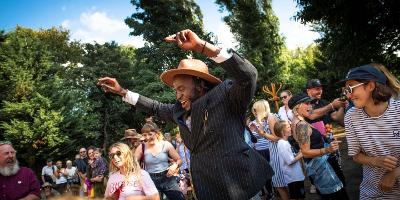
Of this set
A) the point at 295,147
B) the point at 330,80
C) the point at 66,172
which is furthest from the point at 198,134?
the point at 330,80

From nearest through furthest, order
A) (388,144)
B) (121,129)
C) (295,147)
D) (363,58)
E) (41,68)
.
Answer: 1. (388,144)
2. (295,147)
3. (363,58)
4. (41,68)
5. (121,129)

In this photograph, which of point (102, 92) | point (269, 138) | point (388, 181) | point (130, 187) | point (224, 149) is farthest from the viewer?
point (102, 92)

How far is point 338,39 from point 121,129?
1978 cm

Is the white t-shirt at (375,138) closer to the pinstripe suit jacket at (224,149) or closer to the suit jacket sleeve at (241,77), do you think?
the pinstripe suit jacket at (224,149)

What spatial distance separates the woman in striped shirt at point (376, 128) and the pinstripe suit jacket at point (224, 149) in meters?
0.84

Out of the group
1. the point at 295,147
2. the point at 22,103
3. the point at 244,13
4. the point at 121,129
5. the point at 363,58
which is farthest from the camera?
the point at 244,13

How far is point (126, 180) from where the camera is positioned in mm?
4738

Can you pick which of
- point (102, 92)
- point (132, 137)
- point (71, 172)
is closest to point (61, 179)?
point (71, 172)

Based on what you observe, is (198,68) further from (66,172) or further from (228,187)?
(66,172)

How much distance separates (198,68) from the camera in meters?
2.89

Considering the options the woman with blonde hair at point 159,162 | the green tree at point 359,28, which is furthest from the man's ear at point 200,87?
the green tree at point 359,28

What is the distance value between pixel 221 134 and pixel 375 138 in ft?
4.19

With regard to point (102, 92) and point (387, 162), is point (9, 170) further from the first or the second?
point (102, 92)

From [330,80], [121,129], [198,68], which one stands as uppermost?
[330,80]
